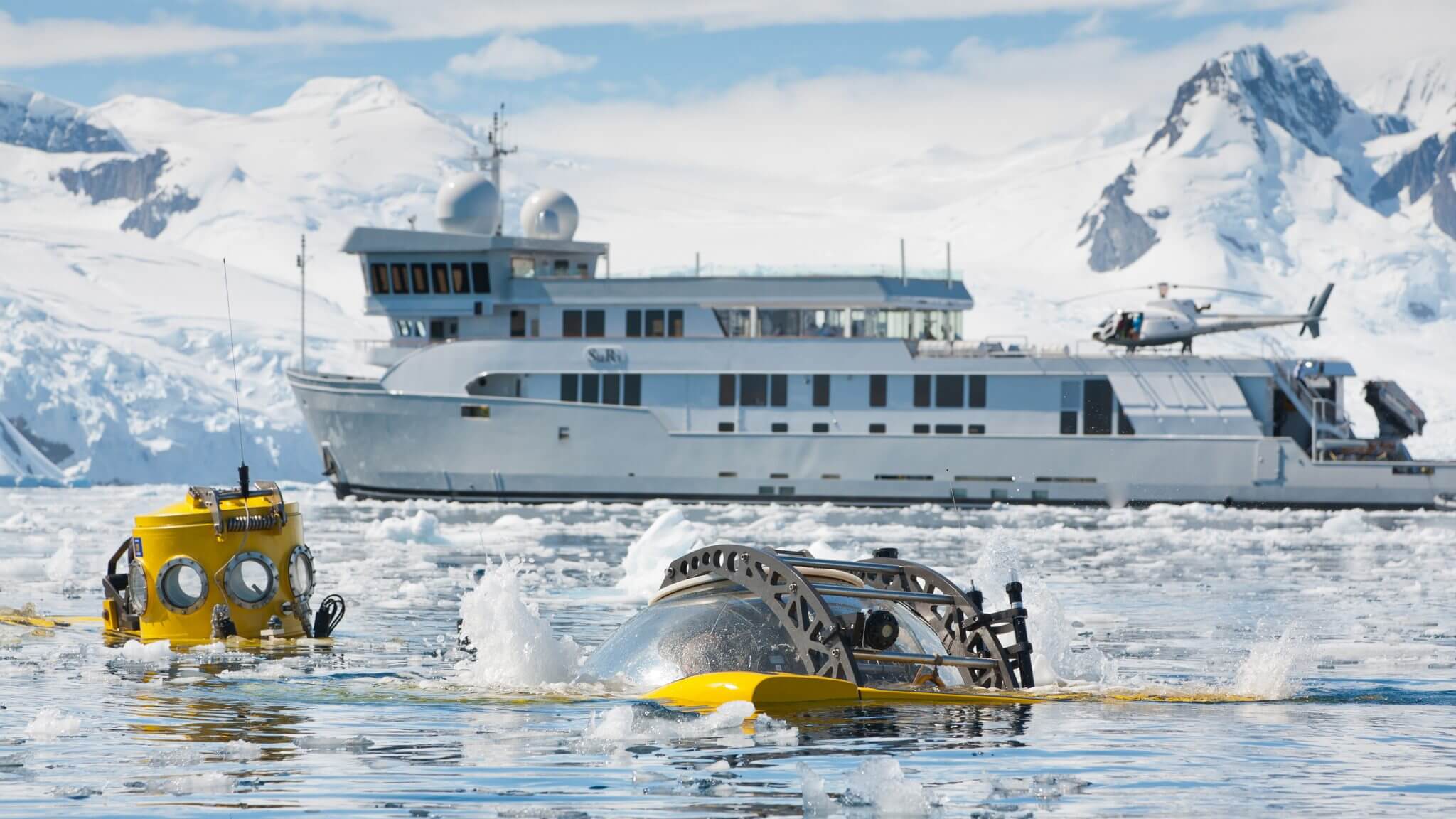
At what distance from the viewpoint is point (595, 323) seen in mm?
53406

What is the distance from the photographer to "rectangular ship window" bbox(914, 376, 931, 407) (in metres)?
51.7

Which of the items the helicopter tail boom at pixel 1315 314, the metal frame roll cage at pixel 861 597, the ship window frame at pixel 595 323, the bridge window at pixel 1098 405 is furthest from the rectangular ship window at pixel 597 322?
the metal frame roll cage at pixel 861 597

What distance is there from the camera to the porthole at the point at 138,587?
17719 mm

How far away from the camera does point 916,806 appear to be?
30.8 feet

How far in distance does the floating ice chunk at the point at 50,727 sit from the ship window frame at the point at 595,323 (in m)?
41.4

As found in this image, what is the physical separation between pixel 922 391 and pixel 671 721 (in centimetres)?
4000

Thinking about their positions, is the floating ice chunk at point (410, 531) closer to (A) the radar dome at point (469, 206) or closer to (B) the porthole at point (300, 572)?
(B) the porthole at point (300, 572)

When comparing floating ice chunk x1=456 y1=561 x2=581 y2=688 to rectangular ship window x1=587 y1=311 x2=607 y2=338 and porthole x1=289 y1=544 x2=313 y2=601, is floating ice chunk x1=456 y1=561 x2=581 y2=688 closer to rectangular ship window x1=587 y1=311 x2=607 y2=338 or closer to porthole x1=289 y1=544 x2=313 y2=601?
porthole x1=289 y1=544 x2=313 y2=601

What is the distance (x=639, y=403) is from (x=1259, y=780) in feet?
140

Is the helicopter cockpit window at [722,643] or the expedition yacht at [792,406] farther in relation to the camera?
the expedition yacht at [792,406]

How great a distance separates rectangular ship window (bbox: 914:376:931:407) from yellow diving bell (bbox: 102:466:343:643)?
1371 inches

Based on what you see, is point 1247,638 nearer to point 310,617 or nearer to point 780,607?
point 780,607

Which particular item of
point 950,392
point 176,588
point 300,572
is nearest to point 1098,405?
point 950,392

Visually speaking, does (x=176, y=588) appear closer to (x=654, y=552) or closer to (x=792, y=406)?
(x=654, y=552)
